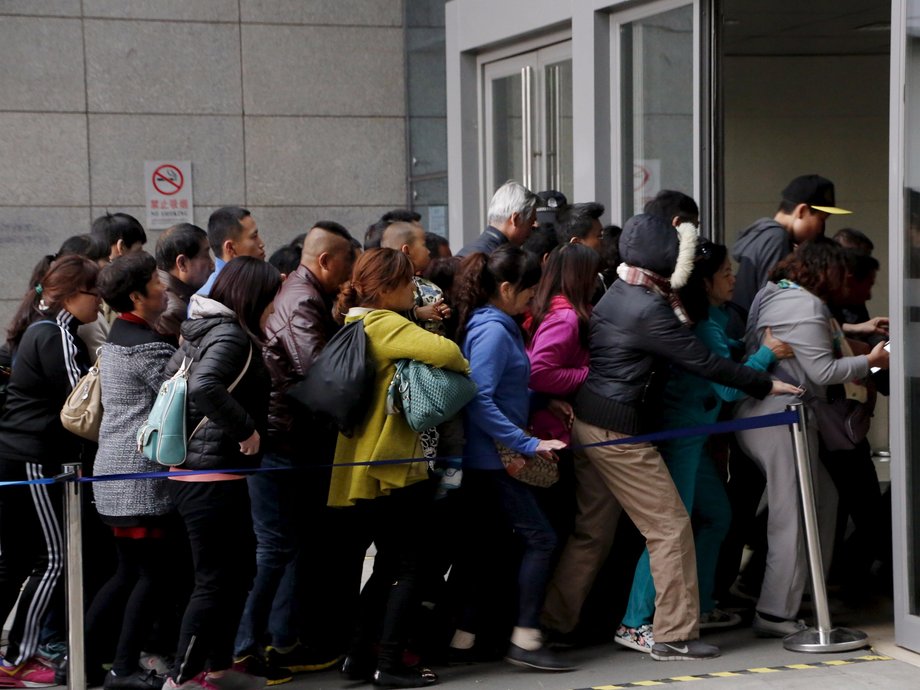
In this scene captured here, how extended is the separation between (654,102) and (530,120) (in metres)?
1.73

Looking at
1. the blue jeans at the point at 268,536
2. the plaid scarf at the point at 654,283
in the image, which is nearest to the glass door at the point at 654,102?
the plaid scarf at the point at 654,283

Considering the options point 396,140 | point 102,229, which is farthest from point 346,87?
point 102,229

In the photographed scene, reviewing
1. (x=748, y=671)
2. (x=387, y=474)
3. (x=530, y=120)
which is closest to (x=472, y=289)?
(x=387, y=474)

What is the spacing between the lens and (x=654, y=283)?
5793 millimetres

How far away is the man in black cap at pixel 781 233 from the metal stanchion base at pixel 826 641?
165 centimetres

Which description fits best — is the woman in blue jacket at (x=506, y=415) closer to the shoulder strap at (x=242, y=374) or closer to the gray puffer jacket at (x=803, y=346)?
the shoulder strap at (x=242, y=374)

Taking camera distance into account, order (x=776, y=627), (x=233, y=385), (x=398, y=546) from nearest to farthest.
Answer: (x=233, y=385), (x=398, y=546), (x=776, y=627)

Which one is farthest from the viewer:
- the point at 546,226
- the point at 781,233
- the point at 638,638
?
the point at 546,226

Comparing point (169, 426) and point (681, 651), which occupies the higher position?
point (169, 426)

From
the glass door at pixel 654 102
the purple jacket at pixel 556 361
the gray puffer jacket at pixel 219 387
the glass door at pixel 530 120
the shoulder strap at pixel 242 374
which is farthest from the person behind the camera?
the glass door at pixel 530 120

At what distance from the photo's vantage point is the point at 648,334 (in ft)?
18.7

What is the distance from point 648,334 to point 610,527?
97 centimetres

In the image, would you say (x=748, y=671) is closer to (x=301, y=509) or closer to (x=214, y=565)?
(x=301, y=509)

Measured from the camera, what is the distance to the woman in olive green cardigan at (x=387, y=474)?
211 inches
